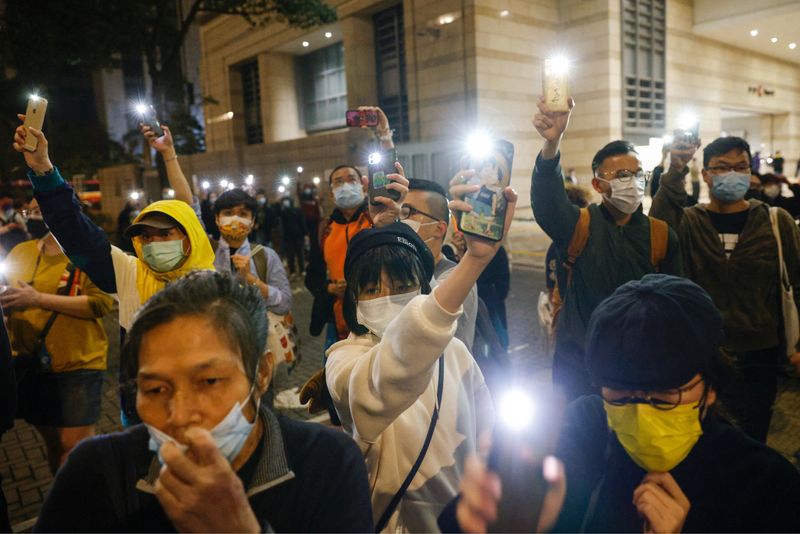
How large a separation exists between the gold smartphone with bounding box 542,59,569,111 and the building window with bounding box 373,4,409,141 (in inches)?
693

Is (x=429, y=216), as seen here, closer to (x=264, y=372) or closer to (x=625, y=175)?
(x=625, y=175)

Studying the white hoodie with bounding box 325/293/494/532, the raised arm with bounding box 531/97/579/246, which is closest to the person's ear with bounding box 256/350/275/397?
the white hoodie with bounding box 325/293/494/532

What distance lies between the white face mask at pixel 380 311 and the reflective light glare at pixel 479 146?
1.78 feet

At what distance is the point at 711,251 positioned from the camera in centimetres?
338

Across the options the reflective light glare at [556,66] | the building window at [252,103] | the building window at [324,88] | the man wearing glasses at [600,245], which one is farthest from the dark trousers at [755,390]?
the building window at [252,103]

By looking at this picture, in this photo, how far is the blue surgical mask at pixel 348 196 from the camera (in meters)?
4.61

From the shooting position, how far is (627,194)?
2.94 meters

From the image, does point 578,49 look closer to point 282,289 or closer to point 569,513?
point 282,289

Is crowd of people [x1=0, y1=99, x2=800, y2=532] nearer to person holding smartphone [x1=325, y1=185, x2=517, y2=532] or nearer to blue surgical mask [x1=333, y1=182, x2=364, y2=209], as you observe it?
person holding smartphone [x1=325, y1=185, x2=517, y2=532]

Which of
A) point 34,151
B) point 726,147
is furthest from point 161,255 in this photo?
point 726,147

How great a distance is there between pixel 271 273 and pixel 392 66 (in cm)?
1749

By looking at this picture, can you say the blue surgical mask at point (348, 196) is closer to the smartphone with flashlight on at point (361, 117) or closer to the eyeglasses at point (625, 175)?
the smartphone with flashlight on at point (361, 117)

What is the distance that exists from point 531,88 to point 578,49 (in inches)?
76.7

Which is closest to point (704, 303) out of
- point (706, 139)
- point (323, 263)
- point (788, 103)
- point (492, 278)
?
point (492, 278)
